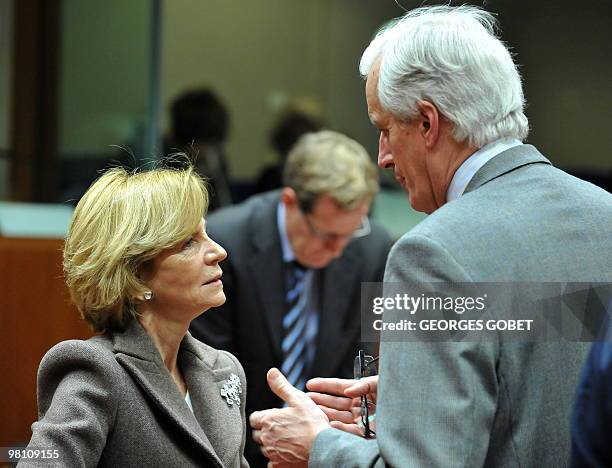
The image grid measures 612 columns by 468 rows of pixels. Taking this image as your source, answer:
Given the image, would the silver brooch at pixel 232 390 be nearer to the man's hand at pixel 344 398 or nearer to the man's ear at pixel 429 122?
the man's hand at pixel 344 398

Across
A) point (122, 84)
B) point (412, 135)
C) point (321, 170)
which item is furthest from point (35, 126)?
point (412, 135)

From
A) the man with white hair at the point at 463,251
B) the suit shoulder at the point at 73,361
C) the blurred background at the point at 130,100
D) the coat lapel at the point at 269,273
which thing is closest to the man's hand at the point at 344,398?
the man with white hair at the point at 463,251

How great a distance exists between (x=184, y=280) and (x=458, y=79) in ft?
2.39

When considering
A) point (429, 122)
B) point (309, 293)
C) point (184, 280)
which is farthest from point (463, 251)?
point (309, 293)

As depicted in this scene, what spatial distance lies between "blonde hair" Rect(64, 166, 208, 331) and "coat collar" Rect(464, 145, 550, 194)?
631mm

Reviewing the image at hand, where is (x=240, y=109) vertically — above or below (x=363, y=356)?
below

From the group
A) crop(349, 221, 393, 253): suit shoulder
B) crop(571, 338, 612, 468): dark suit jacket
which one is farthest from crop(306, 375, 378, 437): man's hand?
crop(349, 221, 393, 253): suit shoulder

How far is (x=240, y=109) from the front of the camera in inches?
276

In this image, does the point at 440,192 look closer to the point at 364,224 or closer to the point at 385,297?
the point at 385,297

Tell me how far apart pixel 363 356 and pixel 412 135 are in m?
0.47

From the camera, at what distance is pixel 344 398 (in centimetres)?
216

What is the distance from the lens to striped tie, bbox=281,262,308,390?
3.61 metres

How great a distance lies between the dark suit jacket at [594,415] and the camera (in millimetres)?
1265

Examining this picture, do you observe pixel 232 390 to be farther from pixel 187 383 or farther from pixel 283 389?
pixel 283 389
